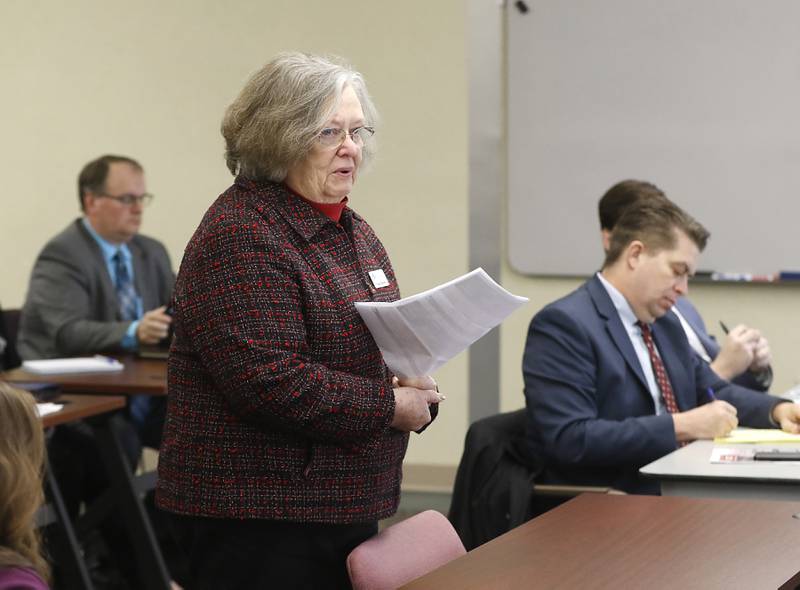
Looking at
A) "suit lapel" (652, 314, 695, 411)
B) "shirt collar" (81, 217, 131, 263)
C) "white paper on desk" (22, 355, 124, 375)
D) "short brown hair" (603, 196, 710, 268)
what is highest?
"short brown hair" (603, 196, 710, 268)

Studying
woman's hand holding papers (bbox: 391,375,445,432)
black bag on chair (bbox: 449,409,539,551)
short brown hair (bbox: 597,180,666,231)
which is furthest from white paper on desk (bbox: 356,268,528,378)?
short brown hair (bbox: 597,180,666,231)

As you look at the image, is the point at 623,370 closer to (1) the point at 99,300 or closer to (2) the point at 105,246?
(1) the point at 99,300

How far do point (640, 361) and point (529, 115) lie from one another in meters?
2.45

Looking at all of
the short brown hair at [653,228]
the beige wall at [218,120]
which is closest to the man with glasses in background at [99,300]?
the beige wall at [218,120]

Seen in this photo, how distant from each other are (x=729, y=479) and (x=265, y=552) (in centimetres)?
109

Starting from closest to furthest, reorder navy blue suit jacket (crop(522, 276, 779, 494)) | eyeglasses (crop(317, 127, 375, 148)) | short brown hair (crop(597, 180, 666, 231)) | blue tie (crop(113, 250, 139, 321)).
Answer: eyeglasses (crop(317, 127, 375, 148))
navy blue suit jacket (crop(522, 276, 779, 494))
short brown hair (crop(597, 180, 666, 231))
blue tie (crop(113, 250, 139, 321))

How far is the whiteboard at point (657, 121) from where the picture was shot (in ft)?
16.7

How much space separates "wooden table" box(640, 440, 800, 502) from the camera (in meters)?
2.60

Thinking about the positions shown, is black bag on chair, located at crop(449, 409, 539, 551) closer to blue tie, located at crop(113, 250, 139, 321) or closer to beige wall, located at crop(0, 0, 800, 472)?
blue tie, located at crop(113, 250, 139, 321)

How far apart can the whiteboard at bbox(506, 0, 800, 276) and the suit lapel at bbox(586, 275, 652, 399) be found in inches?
83.7

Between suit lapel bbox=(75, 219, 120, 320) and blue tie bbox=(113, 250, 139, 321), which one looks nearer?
suit lapel bbox=(75, 219, 120, 320)

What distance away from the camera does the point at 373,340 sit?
2.04 m

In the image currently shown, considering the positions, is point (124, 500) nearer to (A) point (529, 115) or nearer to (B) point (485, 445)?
(B) point (485, 445)

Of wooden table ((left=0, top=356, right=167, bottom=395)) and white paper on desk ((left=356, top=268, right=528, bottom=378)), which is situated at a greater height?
white paper on desk ((left=356, top=268, right=528, bottom=378))
